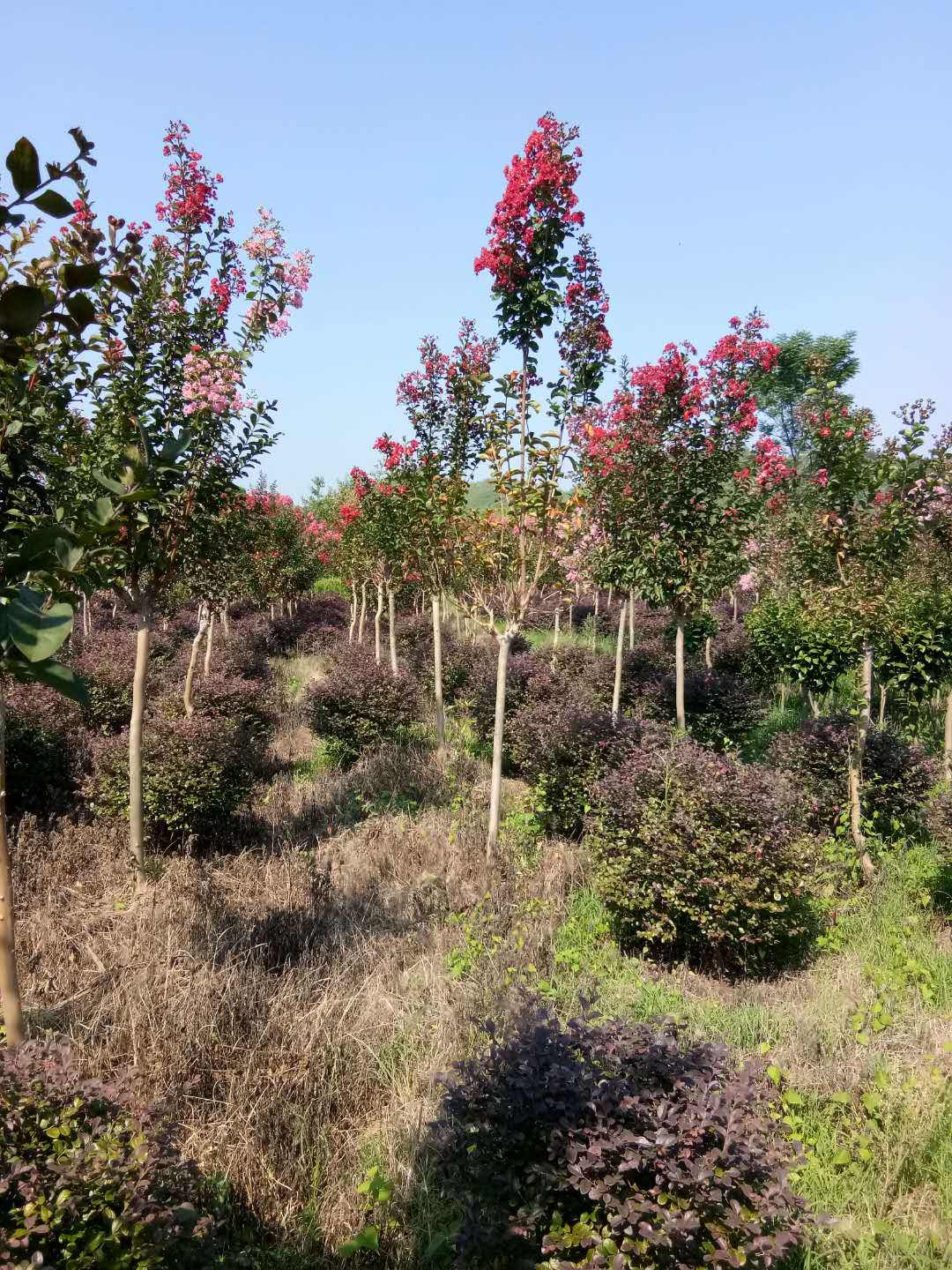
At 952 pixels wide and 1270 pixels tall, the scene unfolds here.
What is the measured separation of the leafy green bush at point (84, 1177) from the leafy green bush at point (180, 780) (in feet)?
11.6

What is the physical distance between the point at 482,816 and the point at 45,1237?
471 centimetres

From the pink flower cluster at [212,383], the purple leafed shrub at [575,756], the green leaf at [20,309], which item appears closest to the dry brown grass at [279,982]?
the purple leafed shrub at [575,756]

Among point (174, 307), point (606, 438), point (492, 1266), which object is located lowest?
point (492, 1266)

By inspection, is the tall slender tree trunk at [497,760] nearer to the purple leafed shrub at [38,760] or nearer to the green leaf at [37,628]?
the purple leafed shrub at [38,760]

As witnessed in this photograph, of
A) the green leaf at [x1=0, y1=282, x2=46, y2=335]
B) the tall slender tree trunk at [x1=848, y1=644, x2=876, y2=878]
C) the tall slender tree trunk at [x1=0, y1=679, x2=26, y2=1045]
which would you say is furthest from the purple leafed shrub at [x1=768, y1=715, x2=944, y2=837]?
the green leaf at [x1=0, y1=282, x2=46, y2=335]

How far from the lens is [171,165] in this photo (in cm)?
462

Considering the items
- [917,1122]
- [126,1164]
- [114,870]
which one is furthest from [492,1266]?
[114,870]

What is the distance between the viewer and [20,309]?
1.15 metres

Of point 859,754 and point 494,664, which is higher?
point 494,664

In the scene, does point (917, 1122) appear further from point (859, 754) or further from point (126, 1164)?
point (859, 754)

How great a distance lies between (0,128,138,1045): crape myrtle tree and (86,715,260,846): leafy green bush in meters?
3.11

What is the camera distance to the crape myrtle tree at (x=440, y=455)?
6008 millimetres

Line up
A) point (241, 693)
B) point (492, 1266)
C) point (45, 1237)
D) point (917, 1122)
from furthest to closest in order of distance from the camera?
point (241, 693), point (917, 1122), point (492, 1266), point (45, 1237)

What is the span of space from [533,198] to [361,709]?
209 inches
